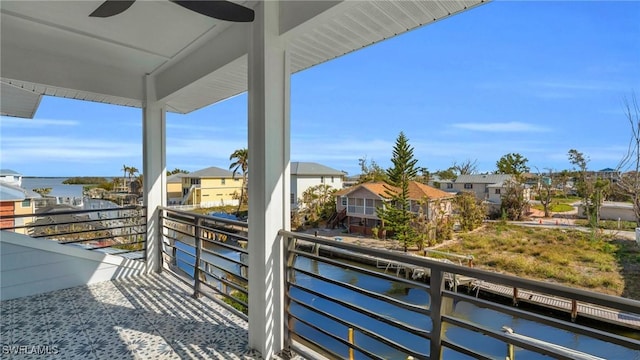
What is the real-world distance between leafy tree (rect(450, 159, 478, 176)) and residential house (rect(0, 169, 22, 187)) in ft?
24.7

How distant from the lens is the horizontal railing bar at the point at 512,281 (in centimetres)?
85

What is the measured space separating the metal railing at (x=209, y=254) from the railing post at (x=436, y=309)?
135 cm

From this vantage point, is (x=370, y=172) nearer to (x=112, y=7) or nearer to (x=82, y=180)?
(x=82, y=180)

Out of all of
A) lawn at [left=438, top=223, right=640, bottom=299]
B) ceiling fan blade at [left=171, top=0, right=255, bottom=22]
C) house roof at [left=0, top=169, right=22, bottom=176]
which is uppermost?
ceiling fan blade at [left=171, top=0, right=255, bottom=22]

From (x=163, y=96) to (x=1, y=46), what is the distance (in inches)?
50.4

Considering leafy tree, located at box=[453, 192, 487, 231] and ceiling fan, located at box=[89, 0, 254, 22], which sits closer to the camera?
ceiling fan, located at box=[89, 0, 254, 22]

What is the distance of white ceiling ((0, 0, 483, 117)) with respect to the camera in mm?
1792

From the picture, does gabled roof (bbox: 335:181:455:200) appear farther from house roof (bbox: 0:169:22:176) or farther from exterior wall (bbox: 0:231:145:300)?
house roof (bbox: 0:169:22:176)

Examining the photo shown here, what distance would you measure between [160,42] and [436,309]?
2.92m

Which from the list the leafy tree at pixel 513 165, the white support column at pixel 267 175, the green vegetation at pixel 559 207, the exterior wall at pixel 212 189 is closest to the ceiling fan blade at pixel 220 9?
the white support column at pixel 267 175

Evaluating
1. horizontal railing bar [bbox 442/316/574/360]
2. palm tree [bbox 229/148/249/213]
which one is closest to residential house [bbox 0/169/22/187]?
palm tree [bbox 229/148/249/213]

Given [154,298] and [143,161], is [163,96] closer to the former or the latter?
[143,161]

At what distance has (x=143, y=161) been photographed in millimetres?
3637

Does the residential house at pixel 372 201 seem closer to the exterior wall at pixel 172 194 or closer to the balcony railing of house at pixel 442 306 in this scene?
the exterior wall at pixel 172 194
